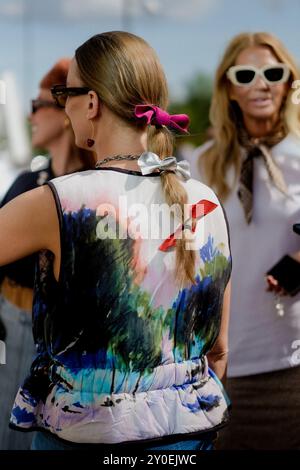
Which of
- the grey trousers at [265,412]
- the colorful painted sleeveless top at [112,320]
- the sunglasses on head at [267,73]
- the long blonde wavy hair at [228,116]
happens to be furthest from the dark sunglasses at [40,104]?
the colorful painted sleeveless top at [112,320]

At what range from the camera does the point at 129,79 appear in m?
2.00

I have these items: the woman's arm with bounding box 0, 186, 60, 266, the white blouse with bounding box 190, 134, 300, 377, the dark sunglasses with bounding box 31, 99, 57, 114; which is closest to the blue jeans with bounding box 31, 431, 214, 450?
the woman's arm with bounding box 0, 186, 60, 266

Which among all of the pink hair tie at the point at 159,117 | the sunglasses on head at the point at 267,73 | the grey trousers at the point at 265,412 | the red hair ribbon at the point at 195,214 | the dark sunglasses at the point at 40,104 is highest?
the pink hair tie at the point at 159,117

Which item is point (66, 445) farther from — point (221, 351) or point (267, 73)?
point (267, 73)

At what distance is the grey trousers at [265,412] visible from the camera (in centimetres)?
325

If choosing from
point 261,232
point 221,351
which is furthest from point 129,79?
point 261,232

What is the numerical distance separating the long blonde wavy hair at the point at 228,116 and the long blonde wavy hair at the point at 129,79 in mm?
1389

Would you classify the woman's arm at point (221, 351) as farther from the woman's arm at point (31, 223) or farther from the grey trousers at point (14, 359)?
the grey trousers at point (14, 359)

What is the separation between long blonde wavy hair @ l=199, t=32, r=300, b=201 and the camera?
134 inches

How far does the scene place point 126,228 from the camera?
1954mm

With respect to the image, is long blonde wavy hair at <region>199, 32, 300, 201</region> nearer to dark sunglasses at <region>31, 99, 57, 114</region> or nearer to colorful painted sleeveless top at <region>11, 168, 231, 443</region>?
dark sunglasses at <region>31, 99, 57, 114</region>

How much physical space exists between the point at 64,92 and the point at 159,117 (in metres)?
0.24

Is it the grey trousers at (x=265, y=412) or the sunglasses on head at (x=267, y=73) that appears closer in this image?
the grey trousers at (x=265, y=412)
